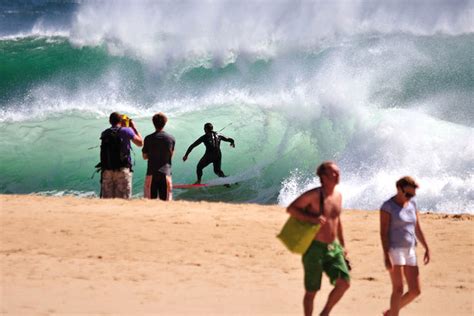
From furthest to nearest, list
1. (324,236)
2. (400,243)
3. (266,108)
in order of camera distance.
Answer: (266,108), (400,243), (324,236)

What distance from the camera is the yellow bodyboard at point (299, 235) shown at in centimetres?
679

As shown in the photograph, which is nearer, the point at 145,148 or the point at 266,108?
the point at 145,148

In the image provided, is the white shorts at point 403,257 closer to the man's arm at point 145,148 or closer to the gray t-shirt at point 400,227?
the gray t-shirt at point 400,227

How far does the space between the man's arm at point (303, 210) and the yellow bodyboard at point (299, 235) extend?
31mm

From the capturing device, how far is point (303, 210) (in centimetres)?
684

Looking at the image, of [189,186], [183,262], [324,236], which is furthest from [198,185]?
[324,236]

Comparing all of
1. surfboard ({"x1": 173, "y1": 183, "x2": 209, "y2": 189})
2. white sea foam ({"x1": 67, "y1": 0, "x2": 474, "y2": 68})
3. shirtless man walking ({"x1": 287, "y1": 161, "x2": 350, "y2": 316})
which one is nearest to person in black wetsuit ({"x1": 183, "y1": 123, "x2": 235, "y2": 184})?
surfboard ({"x1": 173, "y1": 183, "x2": 209, "y2": 189})

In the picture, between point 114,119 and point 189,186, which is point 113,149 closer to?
point 114,119

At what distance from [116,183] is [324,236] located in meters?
5.52

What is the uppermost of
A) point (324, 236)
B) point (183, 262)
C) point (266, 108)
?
point (266, 108)

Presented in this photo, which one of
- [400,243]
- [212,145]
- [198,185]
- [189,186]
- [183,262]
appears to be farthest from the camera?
[189,186]

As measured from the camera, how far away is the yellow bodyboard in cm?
679

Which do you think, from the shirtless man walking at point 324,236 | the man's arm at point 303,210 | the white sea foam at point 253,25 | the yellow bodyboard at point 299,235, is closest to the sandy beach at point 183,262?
the shirtless man walking at point 324,236

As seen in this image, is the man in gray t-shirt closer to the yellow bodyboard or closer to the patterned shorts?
the patterned shorts
